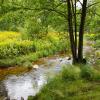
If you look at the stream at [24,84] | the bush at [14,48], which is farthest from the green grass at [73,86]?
the bush at [14,48]

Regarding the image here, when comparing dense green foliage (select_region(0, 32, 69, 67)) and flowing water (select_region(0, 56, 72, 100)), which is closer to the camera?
flowing water (select_region(0, 56, 72, 100))

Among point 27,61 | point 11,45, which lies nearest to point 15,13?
point 27,61

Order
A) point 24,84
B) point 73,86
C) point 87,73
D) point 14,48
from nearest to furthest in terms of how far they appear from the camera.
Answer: point 73,86
point 87,73
point 24,84
point 14,48

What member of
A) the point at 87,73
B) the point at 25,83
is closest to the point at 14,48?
the point at 25,83

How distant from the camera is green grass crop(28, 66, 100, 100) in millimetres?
8961

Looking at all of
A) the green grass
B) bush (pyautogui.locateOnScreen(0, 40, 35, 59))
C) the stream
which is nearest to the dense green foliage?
bush (pyautogui.locateOnScreen(0, 40, 35, 59))

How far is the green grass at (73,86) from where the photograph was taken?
896cm

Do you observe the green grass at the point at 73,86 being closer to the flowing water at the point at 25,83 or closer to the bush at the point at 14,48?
the flowing water at the point at 25,83

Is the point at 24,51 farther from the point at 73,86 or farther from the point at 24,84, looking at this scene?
the point at 73,86

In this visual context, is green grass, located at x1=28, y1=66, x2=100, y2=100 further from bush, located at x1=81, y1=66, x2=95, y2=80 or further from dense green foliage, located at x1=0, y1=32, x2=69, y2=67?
dense green foliage, located at x1=0, y1=32, x2=69, y2=67

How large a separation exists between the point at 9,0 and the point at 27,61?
849 centimetres

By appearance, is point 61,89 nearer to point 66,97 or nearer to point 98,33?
point 66,97

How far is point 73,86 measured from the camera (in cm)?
1009

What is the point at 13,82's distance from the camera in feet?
49.4
